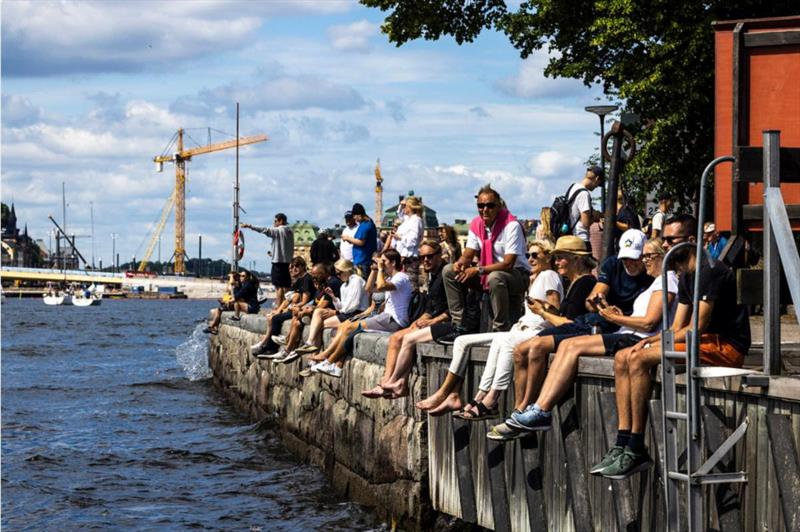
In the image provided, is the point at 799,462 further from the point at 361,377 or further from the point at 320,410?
the point at 320,410

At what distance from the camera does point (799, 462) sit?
6.90 metres

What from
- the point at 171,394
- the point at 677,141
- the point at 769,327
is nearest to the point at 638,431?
the point at 769,327

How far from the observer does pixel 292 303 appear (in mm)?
20406

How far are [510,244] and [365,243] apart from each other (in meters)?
7.51

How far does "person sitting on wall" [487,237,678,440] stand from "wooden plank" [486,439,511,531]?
1452 millimetres

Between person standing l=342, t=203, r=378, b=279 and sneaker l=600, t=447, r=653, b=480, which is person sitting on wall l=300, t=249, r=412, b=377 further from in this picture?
sneaker l=600, t=447, r=653, b=480

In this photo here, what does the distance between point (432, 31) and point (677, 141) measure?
17.3ft

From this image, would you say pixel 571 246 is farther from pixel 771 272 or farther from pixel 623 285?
pixel 771 272

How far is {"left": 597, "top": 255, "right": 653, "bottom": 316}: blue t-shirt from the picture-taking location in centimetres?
956

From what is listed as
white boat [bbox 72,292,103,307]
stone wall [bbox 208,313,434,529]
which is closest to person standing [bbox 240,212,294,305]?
stone wall [bbox 208,313,434,529]

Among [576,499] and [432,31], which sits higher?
[432,31]

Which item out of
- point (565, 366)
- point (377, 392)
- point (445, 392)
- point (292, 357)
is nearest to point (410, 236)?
point (377, 392)

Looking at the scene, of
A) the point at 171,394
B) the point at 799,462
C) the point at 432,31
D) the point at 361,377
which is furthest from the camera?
the point at 171,394

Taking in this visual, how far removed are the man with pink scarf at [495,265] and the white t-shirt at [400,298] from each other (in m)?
2.08
